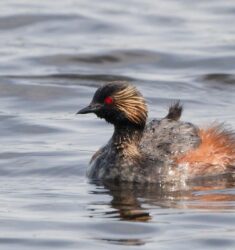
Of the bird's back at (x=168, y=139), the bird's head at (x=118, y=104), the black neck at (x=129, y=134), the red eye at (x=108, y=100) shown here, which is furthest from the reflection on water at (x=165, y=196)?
the red eye at (x=108, y=100)

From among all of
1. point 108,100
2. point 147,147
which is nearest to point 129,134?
point 147,147

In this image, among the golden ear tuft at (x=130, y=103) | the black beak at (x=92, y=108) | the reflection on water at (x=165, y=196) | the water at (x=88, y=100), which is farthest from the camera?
the golden ear tuft at (x=130, y=103)

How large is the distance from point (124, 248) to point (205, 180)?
3436 mm

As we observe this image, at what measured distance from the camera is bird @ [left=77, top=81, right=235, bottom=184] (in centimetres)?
1484

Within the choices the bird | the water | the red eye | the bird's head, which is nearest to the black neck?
the bird

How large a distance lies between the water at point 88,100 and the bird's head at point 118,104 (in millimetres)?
870

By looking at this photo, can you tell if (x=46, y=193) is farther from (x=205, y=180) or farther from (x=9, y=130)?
(x=9, y=130)

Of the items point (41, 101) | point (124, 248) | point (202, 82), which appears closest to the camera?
point (124, 248)

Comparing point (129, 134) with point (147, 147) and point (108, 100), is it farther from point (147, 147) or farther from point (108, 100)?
point (108, 100)

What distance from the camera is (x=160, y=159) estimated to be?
14883 mm

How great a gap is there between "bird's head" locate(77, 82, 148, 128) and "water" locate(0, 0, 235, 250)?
870mm

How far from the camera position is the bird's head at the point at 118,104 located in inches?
581

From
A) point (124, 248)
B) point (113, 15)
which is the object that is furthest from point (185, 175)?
point (113, 15)

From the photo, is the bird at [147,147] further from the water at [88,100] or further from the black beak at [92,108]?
the water at [88,100]
